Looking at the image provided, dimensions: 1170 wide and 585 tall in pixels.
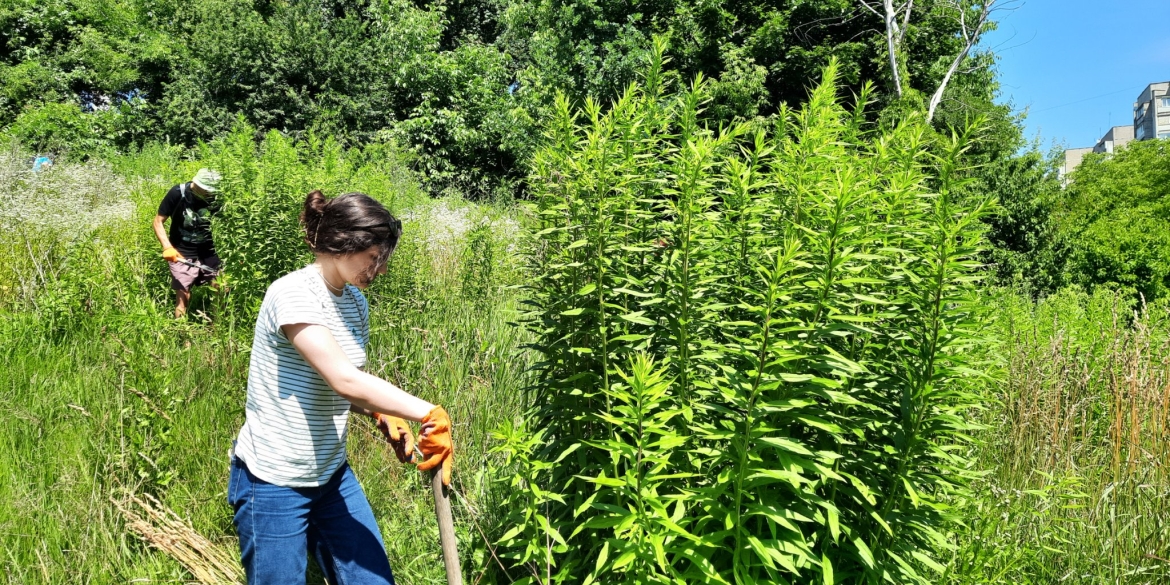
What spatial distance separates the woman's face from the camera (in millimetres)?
2154

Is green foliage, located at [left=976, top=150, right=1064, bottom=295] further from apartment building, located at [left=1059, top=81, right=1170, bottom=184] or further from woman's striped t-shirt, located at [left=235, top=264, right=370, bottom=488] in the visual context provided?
apartment building, located at [left=1059, top=81, right=1170, bottom=184]

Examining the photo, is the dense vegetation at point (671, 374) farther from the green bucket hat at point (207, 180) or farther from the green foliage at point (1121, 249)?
the green foliage at point (1121, 249)

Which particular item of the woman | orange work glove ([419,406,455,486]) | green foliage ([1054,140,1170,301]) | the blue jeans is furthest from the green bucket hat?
green foliage ([1054,140,1170,301])

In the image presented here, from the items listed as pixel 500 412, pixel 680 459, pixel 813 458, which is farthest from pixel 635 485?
pixel 500 412

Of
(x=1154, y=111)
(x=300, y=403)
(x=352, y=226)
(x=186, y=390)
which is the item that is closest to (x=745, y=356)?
(x=352, y=226)

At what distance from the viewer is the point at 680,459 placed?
85.1 inches

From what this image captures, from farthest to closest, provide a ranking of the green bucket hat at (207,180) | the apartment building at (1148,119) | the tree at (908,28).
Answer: the apartment building at (1148,119), the tree at (908,28), the green bucket hat at (207,180)

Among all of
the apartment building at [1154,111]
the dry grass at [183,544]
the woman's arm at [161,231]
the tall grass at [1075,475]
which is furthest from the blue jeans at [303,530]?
the apartment building at [1154,111]

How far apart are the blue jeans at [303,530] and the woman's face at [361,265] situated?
0.67 m

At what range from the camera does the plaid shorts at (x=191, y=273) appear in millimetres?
5312

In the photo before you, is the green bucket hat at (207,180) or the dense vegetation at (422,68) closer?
the green bucket hat at (207,180)

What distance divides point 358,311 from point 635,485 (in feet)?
3.76

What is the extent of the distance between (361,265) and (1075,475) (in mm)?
3108

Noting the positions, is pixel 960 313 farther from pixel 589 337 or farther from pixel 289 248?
pixel 289 248
